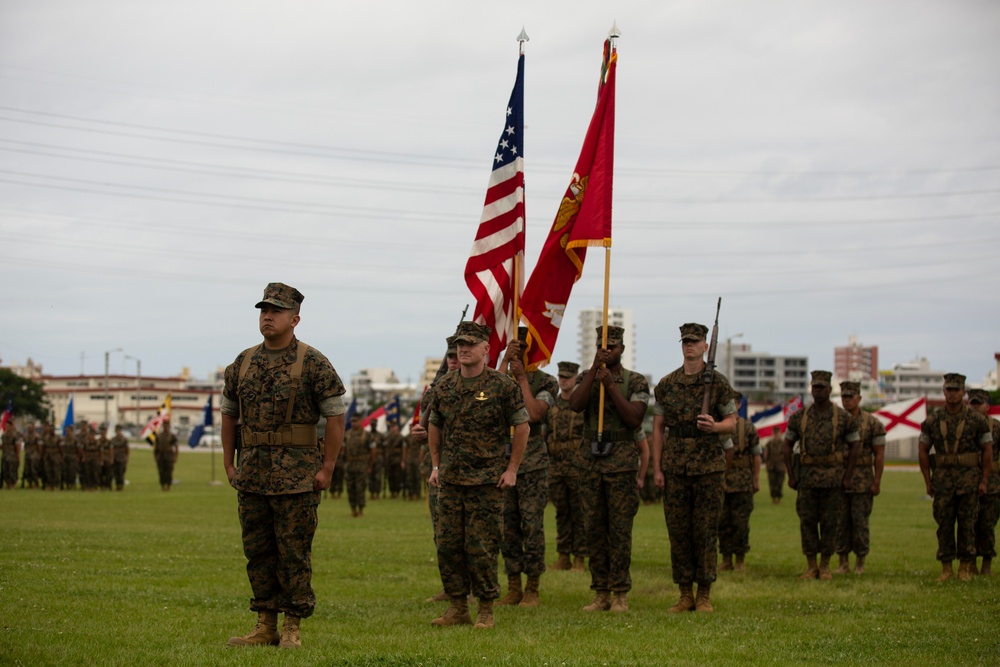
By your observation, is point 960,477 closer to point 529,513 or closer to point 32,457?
point 529,513

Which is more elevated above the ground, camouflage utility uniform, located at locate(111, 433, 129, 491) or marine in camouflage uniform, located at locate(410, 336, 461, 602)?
marine in camouflage uniform, located at locate(410, 336, 461, 602)

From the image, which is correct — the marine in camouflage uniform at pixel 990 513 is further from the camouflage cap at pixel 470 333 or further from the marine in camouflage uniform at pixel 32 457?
the marine in camouflage uniform at pixel 32 457

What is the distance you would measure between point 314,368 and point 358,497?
18239 millimetres

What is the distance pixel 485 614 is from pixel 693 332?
10.4 ft

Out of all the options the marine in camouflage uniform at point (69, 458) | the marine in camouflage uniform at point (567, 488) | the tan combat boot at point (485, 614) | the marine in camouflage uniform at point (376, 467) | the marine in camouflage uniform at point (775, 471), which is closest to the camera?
the tan combat boot at point (485, 614)

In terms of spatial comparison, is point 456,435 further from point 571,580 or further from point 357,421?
point 357,421

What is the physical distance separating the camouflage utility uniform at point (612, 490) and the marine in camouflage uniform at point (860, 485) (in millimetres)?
4585

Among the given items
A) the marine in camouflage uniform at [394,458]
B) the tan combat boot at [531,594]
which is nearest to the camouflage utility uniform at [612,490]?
the tan combat boot at [531,594]

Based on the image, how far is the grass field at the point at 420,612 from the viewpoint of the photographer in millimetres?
8070

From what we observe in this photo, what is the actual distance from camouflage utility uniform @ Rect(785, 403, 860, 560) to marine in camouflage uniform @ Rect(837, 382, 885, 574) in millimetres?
281

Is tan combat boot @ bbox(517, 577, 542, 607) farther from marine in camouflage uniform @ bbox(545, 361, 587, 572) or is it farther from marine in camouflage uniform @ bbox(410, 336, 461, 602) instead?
marine in camouflage uniform @ bbox(545, 361, 587, 572)

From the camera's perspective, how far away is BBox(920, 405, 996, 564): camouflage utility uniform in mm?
13984

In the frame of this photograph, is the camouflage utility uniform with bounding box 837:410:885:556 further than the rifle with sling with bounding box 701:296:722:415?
Yes

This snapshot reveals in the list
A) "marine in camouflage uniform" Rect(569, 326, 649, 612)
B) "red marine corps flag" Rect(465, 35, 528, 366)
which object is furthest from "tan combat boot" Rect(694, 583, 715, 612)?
"red marine corps flag" Rect(465, 35, 528, 366)
